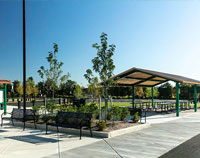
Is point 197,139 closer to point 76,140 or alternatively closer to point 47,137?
point 76,140

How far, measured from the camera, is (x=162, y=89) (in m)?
65.2

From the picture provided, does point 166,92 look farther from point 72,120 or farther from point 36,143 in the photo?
point 36,143

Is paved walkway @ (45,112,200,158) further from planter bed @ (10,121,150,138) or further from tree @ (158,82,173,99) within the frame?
tree @ (158,82,173,99)

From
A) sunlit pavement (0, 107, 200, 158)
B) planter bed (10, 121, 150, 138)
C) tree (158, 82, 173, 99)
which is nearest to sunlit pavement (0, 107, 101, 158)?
sunlit pavement (0, 107, 200, 158)

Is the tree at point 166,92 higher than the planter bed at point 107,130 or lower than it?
higher

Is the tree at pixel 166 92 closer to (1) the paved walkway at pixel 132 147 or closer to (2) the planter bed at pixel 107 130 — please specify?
(2) the planter bed at pixel 107 130

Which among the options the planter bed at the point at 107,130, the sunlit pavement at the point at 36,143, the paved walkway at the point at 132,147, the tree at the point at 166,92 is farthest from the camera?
the tree at the point at 166,92

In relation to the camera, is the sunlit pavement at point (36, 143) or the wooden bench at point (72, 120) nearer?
the sunlit pavement at point (36, 143)

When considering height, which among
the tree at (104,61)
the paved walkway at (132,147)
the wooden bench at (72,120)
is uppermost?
the tree at (104,61)

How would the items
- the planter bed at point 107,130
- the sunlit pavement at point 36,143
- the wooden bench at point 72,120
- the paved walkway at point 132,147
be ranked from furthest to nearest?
the wooden bench at point 72,120 → the planter bed at point 107,130 → the sunlit pavement at point 36,143 → the paved walkway at point 132,147

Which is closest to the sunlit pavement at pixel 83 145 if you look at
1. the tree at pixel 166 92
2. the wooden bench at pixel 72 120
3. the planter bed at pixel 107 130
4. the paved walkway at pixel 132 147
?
the paved walkway at pixel 132 147

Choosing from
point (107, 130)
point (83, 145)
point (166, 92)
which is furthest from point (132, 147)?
point (166, 92)

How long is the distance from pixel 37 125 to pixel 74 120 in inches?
90.6

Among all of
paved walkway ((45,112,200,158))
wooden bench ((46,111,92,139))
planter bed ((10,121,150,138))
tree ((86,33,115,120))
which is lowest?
paved walkway ((45,112,200,158))
